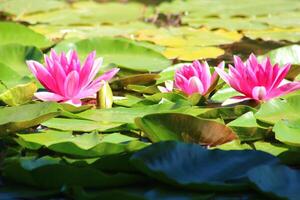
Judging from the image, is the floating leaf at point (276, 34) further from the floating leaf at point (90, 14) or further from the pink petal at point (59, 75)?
the pink petal at point (59, 75)

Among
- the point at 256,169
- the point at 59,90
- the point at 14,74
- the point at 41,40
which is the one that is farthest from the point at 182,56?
the point at 256,169

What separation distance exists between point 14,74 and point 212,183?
991 mm

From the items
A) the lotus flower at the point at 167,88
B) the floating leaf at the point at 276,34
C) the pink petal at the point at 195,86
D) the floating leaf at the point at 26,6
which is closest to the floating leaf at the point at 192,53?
the floating leaf at the point at 276,34

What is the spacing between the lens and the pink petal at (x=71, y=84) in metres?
1.55

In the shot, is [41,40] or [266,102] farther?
[41,40]

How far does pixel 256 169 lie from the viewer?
1134 millimetres

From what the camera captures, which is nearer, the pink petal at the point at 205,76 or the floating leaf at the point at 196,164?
A: the floating leaf at the point at 196,164

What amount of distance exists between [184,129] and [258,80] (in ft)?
1.04

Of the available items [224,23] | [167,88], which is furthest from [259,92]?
[224,23]

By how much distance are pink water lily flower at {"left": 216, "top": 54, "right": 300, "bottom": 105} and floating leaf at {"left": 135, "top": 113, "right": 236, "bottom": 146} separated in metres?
0.26

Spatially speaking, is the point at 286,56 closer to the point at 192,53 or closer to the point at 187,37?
the point at 192,53

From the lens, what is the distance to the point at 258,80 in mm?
1556

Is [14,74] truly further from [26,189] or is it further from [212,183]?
[212,183]

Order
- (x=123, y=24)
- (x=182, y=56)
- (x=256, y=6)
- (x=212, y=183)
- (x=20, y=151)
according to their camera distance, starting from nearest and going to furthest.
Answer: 1. (x=212, y=183)
2. (x=20, y=151)
3. (x=182, y=56)
4. (x=123, y=24)
5. (x=256, y=6)
